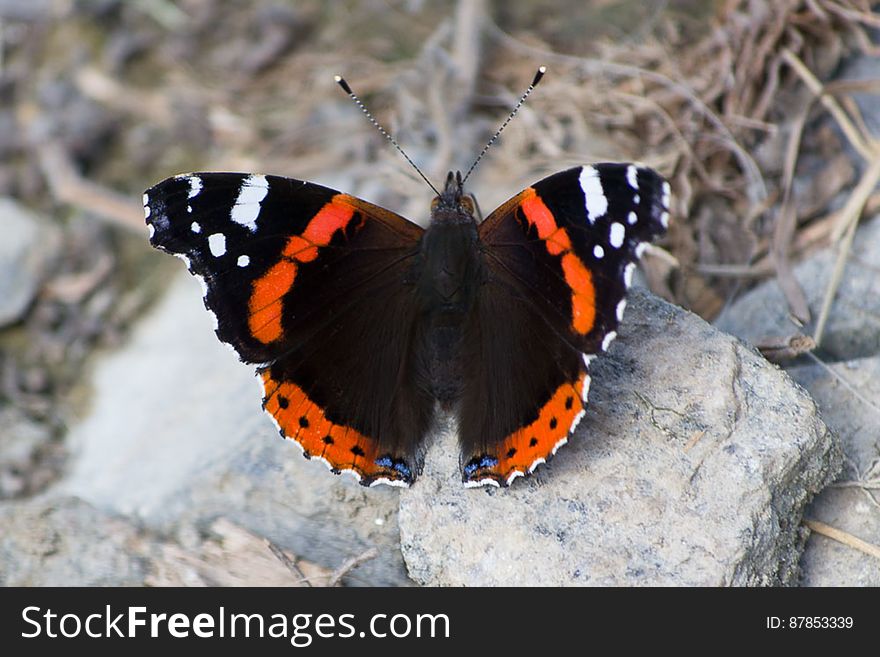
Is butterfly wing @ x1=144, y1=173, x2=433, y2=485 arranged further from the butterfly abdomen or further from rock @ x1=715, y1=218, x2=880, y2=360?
rock @ x1=715, y1=218, x2=880, y2=360

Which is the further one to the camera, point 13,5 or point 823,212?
point 13,5

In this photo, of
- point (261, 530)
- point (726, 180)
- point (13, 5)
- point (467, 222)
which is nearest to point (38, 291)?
point (13, 5)

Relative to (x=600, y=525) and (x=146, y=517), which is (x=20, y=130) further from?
(x=600, y=525)

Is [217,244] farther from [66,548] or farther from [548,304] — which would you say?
[66,548]

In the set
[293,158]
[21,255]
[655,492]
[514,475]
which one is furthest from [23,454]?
[655,492]

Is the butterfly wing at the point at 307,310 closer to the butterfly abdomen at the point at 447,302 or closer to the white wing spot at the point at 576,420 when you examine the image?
the butterfly abdomen at the point at 447,302

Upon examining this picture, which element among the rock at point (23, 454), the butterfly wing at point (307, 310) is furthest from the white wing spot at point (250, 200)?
the rock at point (23, 454)
